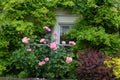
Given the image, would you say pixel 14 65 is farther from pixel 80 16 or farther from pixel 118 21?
pixel 118 21

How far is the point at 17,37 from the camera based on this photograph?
312 inches

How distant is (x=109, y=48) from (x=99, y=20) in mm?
716

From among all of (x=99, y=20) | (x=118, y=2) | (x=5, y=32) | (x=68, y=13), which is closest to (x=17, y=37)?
(x=5, y=32)

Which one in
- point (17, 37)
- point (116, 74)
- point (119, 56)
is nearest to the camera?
point (116, 74)

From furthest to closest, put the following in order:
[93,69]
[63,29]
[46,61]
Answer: [63,29]
[46,61]
[93,69]

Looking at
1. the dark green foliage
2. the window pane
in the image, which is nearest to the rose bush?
the dark green foliage

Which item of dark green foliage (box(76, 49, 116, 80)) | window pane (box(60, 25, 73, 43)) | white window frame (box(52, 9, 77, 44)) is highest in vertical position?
white window frame (box(52, 9, 77, 44))

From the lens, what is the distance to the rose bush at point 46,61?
270 inches

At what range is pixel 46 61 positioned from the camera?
6906mm

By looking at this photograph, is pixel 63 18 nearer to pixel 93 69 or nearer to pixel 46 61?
pixel 46 61

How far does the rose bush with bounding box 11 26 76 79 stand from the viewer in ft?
22.5

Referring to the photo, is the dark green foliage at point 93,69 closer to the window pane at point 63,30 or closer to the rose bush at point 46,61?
the rose bush at point 46,61

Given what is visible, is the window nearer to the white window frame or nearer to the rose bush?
the white window frame

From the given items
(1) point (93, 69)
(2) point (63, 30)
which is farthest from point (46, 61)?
(2) point (63, 30)
